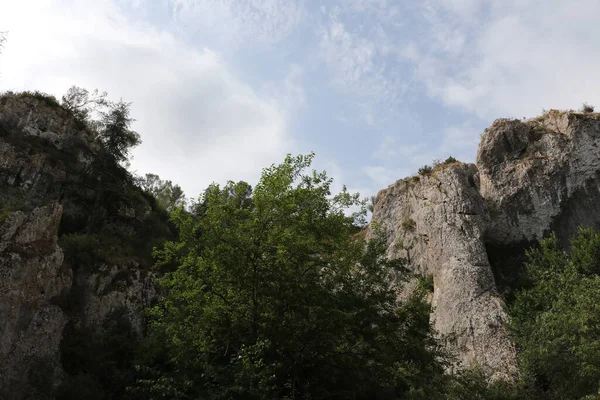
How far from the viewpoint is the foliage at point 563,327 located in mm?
17375

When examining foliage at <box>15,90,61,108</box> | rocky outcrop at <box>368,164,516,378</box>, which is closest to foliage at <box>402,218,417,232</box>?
rocky outcrop at <box>368,164,516,378</box>

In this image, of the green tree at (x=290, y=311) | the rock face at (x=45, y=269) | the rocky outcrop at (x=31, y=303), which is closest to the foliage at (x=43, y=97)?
the rock face at (x=45, y=269)

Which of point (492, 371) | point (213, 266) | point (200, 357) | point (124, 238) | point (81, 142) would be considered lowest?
point (200, 357)

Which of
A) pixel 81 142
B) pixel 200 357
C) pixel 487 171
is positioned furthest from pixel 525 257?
pixel 81 142

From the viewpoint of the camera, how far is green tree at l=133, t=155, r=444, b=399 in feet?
45.5

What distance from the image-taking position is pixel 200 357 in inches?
509

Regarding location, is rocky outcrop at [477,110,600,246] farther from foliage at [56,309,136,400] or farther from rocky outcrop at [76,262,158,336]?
foliage at [56,309,136,400]

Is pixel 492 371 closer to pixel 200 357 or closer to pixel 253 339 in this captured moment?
pixel 253 339

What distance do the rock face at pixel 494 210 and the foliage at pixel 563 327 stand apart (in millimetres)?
2319

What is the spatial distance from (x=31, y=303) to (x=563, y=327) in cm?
2397

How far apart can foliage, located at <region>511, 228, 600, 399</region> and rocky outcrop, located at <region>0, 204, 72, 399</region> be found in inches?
840

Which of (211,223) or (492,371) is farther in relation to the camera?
(492,371)

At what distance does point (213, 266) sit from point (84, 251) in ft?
52.5

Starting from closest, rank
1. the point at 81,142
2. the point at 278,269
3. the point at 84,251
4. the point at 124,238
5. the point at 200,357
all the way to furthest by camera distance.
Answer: the point at 200,357, the point at 278,269, the point at 84,251, the point at 124,238, the point at 81,142
